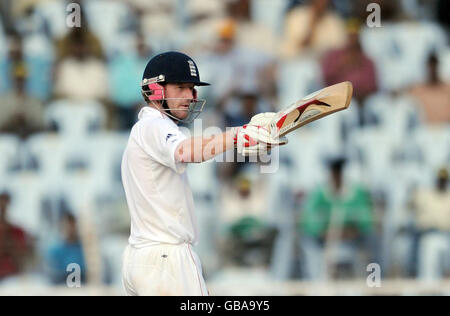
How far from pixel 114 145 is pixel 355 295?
265 centimetres

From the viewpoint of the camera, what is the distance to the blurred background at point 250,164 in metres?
8.64

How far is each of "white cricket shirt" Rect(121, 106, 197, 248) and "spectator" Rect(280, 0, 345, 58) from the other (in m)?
5.37

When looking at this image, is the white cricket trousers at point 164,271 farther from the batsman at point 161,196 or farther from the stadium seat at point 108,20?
the stadium seat at point 108,20

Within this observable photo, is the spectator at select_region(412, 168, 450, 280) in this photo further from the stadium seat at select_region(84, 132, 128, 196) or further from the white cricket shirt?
the white cricket shirt

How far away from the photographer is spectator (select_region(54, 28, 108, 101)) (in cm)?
962

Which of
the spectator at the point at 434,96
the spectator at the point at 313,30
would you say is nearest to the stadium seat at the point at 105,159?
the spectator at the point at 313,30

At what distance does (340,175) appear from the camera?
9.00 meters

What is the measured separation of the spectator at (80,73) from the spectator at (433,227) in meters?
3.22

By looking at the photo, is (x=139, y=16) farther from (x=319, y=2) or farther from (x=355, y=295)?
(x=355, y=295)

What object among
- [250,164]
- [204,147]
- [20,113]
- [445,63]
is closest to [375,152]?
[250,164]

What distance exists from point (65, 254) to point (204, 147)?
460 cm

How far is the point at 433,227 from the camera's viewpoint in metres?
8.92

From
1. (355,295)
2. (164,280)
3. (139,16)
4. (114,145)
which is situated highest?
(139,16)

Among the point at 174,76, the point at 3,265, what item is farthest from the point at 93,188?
the point at 174,76
